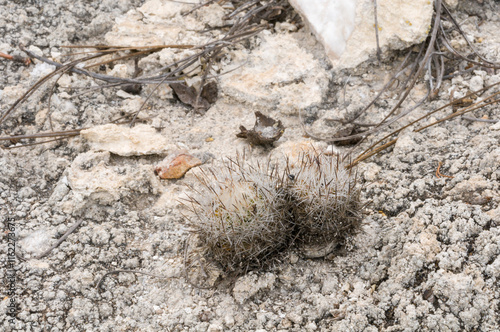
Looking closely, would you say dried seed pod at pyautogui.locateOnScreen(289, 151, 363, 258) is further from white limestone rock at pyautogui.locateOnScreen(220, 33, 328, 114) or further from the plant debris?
white limestone rock at pyautogui.locateOnScreen(220, 33, 328, 114)

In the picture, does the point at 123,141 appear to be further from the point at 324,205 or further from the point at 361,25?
the point at 361,25

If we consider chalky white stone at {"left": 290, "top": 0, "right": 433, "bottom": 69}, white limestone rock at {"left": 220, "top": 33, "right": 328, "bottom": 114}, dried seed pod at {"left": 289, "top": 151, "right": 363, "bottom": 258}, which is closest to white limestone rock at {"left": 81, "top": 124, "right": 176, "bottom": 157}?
white limestone rock at {"left": 220, "top": 33, "right": 328, "bottom": 114}

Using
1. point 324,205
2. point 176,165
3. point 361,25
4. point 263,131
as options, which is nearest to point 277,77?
point 263,131

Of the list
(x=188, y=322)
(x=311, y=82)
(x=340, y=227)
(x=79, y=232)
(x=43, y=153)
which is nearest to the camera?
(x=188, y=322)

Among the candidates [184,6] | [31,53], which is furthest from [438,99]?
[31,53]

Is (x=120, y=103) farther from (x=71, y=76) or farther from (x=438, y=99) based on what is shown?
(x=438, y=99)

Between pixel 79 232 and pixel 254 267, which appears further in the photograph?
pixel 79 232

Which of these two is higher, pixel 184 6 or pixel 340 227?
pixel 184 6
